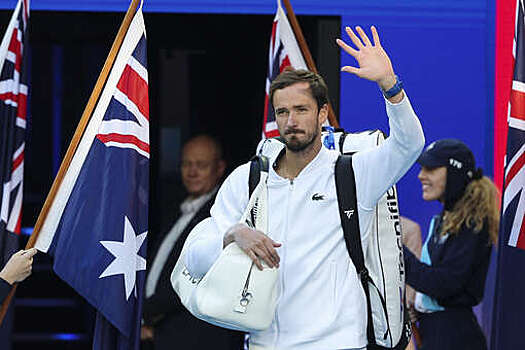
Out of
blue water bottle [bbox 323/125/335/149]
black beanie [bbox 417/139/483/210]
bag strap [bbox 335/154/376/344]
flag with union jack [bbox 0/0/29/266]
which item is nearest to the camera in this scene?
bag strap [bbox 335/154/376/344]

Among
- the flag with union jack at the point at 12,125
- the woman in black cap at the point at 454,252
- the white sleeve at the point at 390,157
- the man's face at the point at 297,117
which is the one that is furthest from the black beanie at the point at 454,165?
the flag with union jack at the point at 12,125

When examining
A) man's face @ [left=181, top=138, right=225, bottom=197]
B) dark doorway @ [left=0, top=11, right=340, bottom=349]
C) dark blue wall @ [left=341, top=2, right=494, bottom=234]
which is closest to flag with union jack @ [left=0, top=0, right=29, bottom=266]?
man's face @ [left=181, top=138, right=225, bottom=197]

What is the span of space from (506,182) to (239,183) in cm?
129

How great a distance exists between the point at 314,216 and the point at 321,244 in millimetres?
117

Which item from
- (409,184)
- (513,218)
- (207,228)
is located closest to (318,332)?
(207,228)

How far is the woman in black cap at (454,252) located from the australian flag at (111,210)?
152cm

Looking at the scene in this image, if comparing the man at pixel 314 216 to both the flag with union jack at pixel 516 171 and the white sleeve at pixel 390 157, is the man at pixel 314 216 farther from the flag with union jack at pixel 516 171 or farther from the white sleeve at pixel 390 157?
the flag with union jack at pixel 516 171

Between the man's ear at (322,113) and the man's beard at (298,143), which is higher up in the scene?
the man's ear at (322,113)

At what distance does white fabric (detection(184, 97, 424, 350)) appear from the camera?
412 centimetres

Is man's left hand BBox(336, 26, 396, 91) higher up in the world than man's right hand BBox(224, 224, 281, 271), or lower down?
higher up

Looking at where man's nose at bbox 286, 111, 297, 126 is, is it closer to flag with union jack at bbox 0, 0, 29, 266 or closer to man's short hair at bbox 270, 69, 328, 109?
man's short hair at bbox 270, 69, 328, 109

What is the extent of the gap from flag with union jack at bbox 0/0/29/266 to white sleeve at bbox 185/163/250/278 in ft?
4.56

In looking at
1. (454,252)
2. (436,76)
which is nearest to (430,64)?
(436,76)

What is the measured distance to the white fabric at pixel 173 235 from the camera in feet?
20.9
